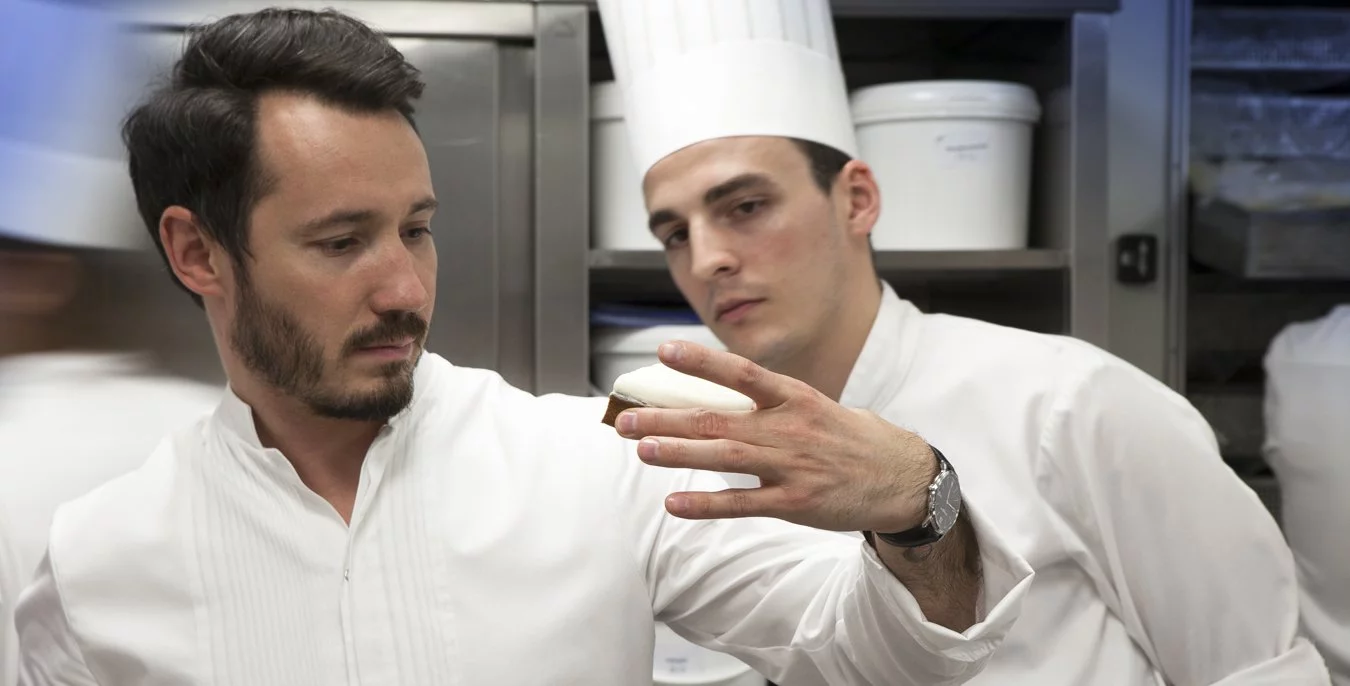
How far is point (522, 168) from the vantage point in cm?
206

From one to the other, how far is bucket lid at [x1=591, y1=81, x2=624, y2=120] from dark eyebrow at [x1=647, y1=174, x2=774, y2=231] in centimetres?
32

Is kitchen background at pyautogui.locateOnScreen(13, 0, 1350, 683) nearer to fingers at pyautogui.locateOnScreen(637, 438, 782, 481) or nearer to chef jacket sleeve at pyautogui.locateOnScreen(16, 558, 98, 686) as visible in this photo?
chef jacket sleeve at pyautogui.locateOnScreen(16, 558, 98, 686)

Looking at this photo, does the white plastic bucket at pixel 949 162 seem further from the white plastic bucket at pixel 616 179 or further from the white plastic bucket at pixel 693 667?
the white plastic bucket at pixel 693 667

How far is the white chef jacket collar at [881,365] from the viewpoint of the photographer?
1783 mm

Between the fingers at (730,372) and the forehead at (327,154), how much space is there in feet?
1.73

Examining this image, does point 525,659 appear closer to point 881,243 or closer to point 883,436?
point 883,436

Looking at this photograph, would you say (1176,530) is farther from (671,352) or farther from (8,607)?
(8,607)

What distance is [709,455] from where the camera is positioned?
98 cm

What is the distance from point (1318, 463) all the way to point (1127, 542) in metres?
0.86

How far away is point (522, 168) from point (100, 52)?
2.24ft

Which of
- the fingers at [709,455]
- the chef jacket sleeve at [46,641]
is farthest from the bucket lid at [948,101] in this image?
the chef jacket sleeve at [46,641]

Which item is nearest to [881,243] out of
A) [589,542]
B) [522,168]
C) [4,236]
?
[522,168]

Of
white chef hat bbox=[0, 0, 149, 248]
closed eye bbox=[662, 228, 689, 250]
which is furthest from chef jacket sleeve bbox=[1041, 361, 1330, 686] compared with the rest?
white chef hat bbox=[0, 0, 149, 248]

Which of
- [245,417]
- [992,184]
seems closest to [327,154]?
[245,417]
